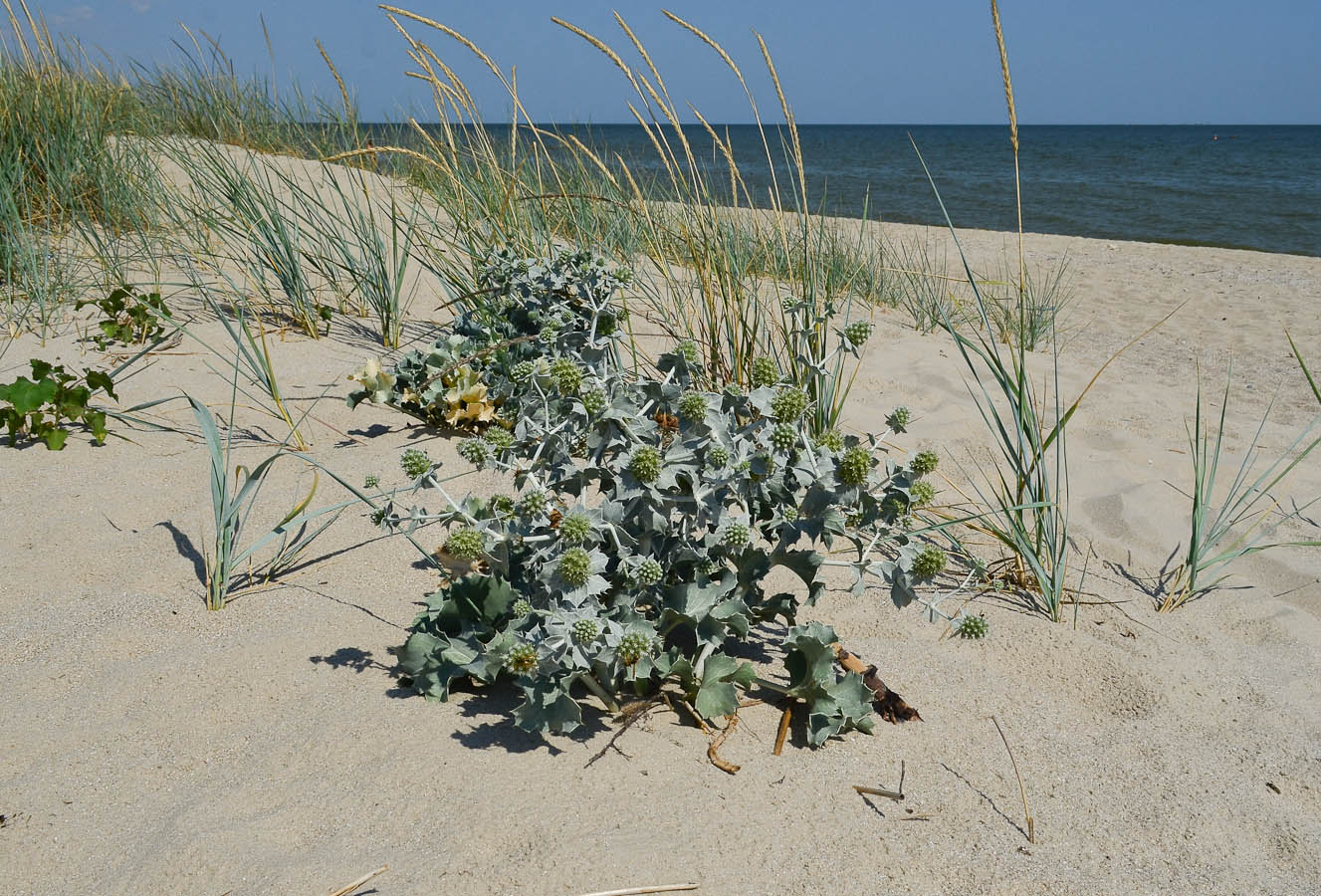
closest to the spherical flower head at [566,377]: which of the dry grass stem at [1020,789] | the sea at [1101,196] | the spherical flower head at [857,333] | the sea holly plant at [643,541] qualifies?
the sea holly plant at [643,541]

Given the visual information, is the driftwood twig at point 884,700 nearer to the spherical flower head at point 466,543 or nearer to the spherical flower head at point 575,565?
the spherical flower head at point 575,565

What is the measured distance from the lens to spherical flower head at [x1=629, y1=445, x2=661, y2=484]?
1.37 metres

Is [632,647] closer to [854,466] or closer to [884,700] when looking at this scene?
[854,466]

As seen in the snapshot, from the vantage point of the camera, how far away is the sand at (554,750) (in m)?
1.27

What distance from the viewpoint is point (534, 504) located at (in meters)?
1.43

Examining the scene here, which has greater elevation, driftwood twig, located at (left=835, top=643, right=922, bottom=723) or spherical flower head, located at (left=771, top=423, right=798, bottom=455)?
Answer: spherical flower head, located at (left=771, top=423, right=798, bottom=455)

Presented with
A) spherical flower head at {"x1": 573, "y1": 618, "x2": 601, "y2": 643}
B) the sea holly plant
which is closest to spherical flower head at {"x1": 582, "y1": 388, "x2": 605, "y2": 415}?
the sea holly plant

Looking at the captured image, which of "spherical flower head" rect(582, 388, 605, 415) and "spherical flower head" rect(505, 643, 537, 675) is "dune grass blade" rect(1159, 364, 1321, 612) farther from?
"spherical flower head" rect(505, 643, 537, 675)

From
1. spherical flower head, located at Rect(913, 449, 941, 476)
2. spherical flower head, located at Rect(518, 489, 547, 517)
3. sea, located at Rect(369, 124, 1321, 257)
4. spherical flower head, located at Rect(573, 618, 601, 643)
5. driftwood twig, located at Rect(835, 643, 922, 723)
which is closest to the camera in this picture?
spherical flower head, located at Rect(573, 618, 601, 643)

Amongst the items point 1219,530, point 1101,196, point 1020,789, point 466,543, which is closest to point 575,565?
point 466,543

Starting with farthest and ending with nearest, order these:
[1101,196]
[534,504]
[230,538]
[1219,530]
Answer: [1101,196], [1219,530], [230,538], [534,504]

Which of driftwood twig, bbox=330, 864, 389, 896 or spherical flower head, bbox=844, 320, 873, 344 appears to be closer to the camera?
driftwood twig, bbox=330, 864, 389, 896

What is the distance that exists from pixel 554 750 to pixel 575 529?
397 millimetres

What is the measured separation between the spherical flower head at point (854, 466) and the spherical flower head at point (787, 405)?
0.11 meters
